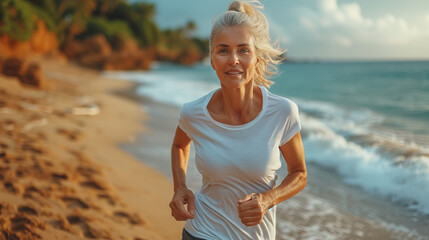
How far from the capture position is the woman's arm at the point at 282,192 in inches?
59.2

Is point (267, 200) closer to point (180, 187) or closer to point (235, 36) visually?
point (180, 187)

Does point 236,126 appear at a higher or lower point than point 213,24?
lower

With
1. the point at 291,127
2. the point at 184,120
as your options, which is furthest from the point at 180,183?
the point at 291,127

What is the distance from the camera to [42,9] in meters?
Result: 34.8

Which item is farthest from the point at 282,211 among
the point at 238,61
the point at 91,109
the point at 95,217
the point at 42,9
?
the point at 42,9

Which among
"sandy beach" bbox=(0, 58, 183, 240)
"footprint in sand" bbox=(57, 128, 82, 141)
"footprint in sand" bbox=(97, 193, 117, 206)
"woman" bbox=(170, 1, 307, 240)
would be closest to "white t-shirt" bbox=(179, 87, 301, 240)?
"woman" bbox=(170, 1, 307, 240)

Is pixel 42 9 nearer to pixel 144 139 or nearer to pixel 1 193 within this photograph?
pixel 144 139

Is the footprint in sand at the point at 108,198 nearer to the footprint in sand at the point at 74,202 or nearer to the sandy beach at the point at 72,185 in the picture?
the sandy beach at the point at 72,185

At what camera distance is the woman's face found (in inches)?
65.1

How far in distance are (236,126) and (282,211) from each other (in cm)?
230

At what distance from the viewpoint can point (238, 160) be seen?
165 cm

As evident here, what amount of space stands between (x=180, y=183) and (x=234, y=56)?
75 centimetres

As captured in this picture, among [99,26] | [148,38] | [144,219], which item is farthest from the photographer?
[148,38]

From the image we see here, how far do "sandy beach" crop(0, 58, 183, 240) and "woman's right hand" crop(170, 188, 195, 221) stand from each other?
116cm
